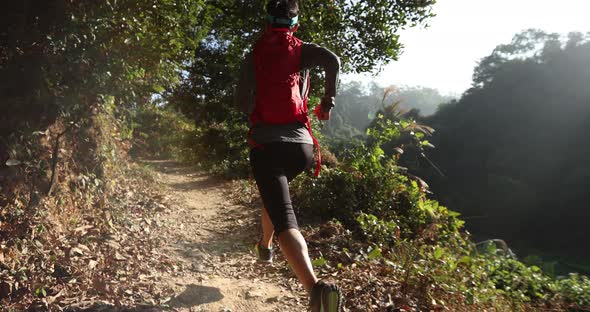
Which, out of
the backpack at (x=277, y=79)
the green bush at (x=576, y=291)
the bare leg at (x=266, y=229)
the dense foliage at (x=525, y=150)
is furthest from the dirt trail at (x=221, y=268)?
the dense foliage at (x=525, y=150)

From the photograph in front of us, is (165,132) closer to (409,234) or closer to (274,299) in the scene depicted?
(409,234)

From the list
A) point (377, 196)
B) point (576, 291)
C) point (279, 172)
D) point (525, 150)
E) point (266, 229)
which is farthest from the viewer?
point (525, 150)

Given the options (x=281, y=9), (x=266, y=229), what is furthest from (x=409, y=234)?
(x=281, y=9)

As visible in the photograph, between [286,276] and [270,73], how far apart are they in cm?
206

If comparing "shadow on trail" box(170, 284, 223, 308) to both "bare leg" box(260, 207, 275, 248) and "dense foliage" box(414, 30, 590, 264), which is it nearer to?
"bare leg" box(260, 207, 275, 248)

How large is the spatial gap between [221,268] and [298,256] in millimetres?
1934

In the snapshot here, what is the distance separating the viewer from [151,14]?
3727 mm

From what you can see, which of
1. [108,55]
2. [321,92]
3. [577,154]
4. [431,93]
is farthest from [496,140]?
[431,93]

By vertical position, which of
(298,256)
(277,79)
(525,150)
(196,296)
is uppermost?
(277,79)

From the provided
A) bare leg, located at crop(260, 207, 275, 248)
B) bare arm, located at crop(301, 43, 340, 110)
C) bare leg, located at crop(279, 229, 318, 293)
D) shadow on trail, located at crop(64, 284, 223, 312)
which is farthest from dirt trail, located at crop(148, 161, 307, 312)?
bare arm, located at crop(301, 43, 340, 110)

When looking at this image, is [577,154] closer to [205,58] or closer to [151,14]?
[205,58]

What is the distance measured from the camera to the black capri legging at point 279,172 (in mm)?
1957

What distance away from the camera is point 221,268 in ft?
11.5

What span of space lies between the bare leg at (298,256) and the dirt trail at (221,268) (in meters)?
1.03
